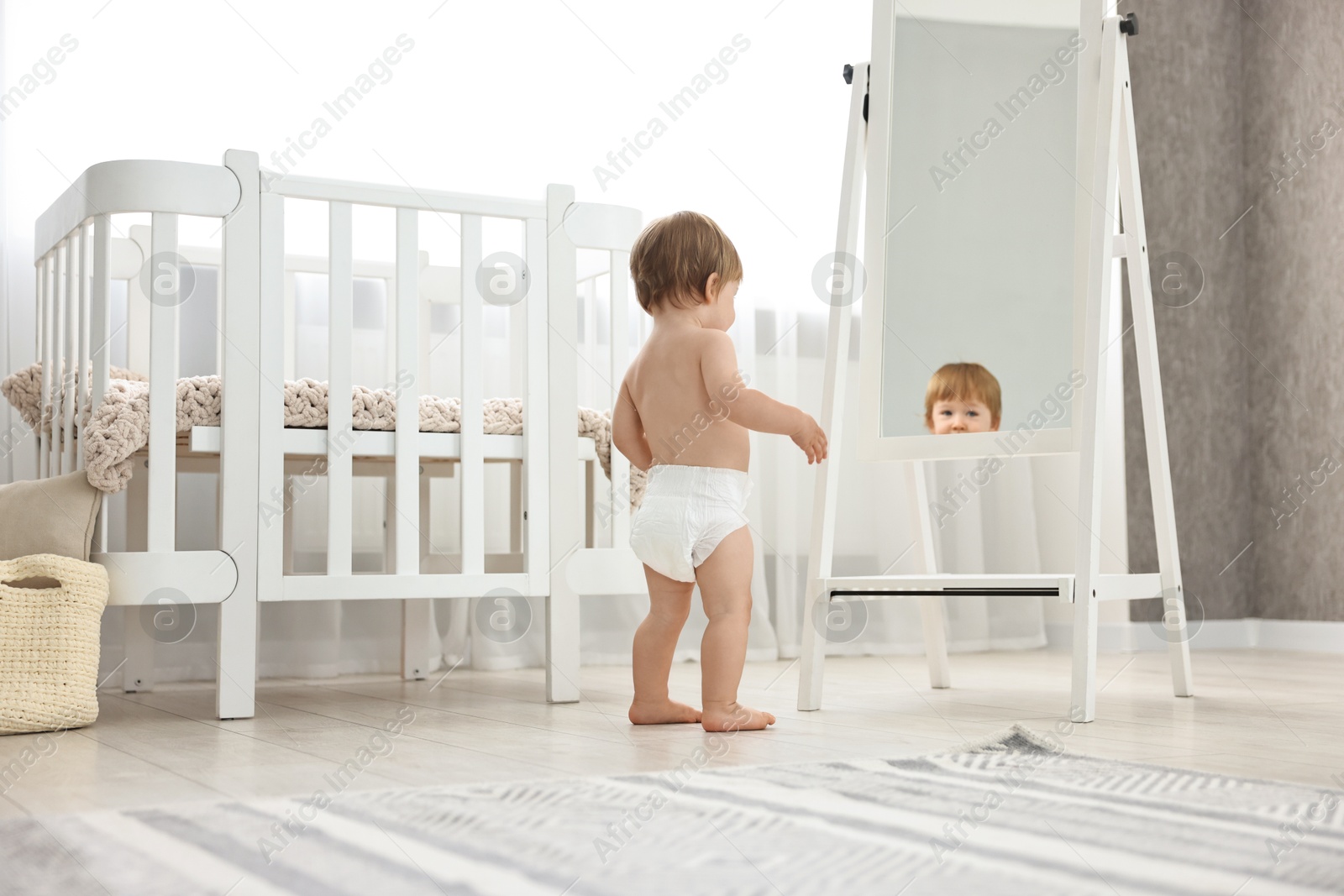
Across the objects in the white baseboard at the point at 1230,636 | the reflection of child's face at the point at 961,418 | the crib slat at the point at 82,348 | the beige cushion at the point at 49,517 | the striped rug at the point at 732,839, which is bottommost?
the white baseboard at the point at 1230,636

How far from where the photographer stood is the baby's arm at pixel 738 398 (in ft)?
4.98

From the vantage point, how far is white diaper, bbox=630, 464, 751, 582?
153 centimetres

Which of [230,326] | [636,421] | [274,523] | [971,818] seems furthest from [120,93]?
[971,818]

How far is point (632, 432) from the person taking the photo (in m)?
1.66

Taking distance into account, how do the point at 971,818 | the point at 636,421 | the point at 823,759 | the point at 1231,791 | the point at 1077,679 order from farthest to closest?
the point at 636,421 < the point at 1077,679 < the point at 823,759 < the point at 1231,791 < the point at 971,818

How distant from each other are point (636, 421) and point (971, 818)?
85cm

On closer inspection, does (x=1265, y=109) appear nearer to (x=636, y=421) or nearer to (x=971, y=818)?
(x=636, y=421)

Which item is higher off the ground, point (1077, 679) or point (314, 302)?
point (314, 302)

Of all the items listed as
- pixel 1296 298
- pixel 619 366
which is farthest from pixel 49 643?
pixel 1296 298

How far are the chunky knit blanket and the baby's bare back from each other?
1.16ft

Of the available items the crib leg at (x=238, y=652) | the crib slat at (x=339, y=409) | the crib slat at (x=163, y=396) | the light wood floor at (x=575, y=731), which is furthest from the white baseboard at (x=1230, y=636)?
the crib slat at (x=163, y=396)

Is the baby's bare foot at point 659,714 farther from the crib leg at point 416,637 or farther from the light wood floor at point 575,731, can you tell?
the crib leg at point 416,637

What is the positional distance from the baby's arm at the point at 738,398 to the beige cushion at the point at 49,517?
0.81 m

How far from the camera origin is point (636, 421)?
1664 millimetres
